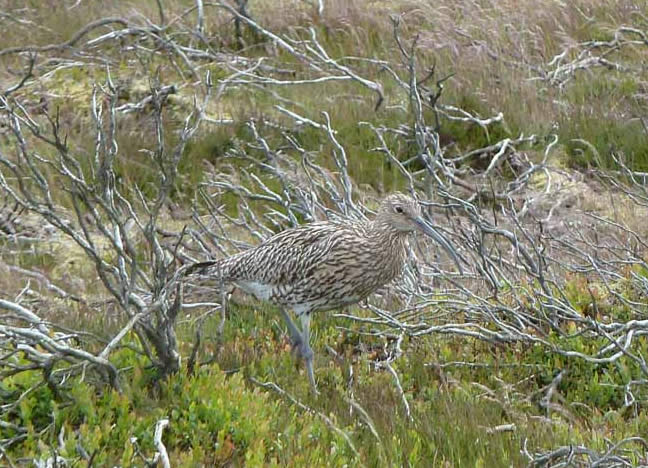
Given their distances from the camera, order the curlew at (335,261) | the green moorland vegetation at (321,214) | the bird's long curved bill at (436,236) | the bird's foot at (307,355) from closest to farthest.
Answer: the green moorland vegetation at (321,214) → the bird's foot at (307,355) → the bird's long curved bill at (436,236) → the curlew at (335,261)

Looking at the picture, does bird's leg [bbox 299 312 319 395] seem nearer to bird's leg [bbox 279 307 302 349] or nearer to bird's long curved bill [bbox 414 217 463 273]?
bird's leg [bbox 279 307 302 349]

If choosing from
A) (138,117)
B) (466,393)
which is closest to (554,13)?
(138,117)

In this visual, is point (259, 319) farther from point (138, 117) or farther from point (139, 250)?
point (138, 117)

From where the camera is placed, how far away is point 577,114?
10.9 m

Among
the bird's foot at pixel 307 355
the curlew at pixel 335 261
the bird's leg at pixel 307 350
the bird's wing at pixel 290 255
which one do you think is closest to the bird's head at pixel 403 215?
the curlew at pixel 335 261

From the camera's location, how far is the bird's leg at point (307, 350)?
614 cm

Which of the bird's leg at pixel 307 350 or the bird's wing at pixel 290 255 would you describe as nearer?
the bird's leg at pixel 307 350

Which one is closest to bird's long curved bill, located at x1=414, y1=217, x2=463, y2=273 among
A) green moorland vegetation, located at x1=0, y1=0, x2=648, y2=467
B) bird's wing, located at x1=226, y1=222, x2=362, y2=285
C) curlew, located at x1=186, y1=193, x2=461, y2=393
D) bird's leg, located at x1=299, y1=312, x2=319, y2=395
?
curlew, located at x1=186, y1=193, x2=461, y2=393

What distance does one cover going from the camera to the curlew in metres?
6.61

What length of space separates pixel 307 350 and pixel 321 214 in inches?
108

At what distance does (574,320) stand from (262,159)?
508 cm

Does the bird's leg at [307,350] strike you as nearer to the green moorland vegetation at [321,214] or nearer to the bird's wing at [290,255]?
the green moorland vegetation at [321,214]

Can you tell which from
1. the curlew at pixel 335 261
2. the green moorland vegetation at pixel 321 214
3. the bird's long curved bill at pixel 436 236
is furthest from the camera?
the curlew at pixel 335 261

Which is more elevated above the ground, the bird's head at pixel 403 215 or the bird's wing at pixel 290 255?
the bird's head at pixel 403 215
